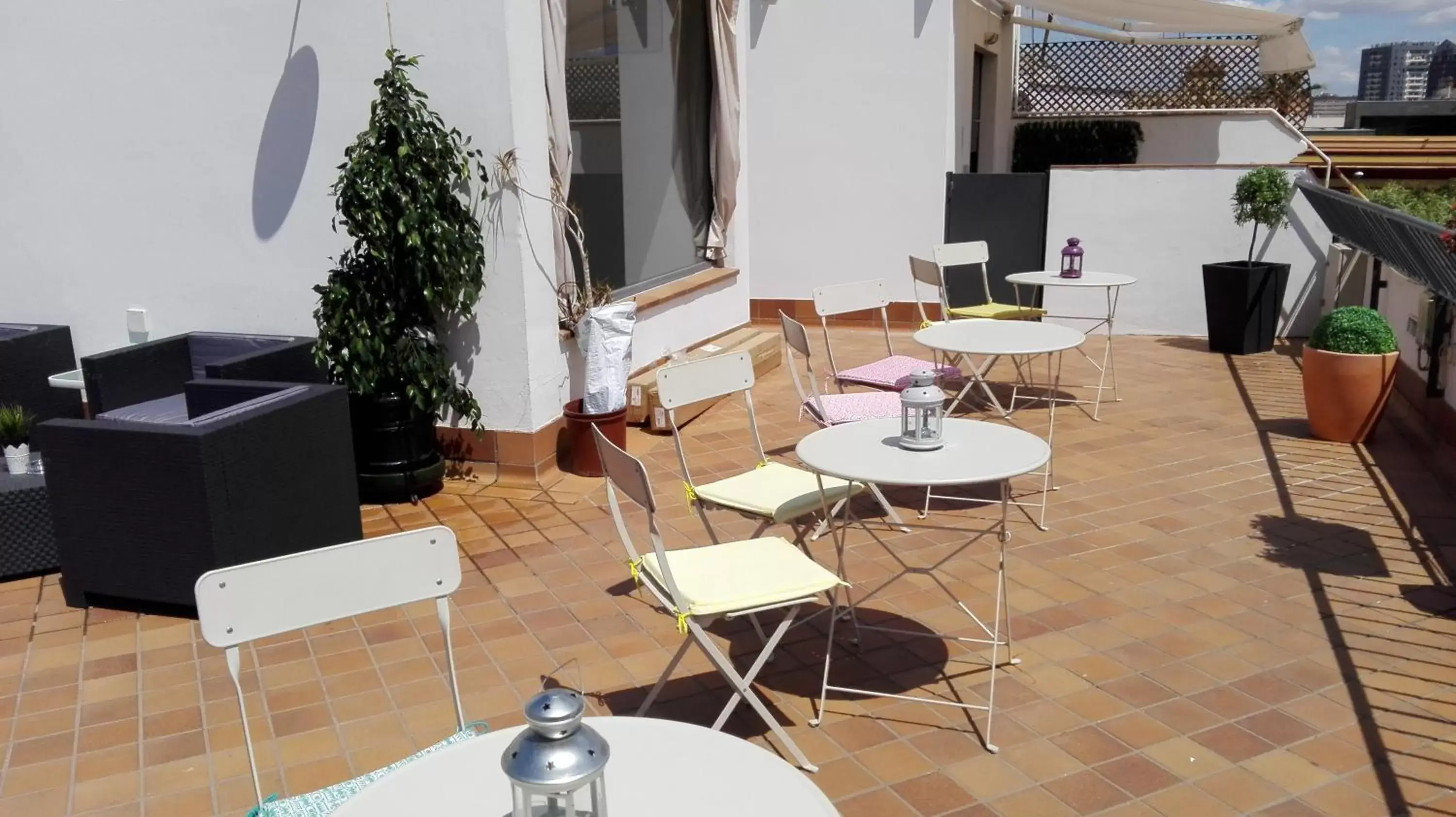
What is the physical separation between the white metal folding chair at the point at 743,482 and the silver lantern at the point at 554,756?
2.03 m

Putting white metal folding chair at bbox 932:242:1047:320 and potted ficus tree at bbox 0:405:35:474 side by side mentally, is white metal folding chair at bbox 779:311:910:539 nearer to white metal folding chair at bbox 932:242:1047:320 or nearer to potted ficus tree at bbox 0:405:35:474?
white metal folding chair at bbox 932:242:1047:320

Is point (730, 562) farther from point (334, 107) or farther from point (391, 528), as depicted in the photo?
point (334, 107)

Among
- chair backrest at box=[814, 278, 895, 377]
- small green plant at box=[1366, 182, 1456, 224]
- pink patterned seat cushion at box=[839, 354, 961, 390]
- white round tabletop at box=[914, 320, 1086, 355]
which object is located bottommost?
pink patterned seat cushion at box=[839, 354, 961, 390]

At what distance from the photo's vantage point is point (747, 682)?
9.20 feet

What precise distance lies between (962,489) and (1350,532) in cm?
157

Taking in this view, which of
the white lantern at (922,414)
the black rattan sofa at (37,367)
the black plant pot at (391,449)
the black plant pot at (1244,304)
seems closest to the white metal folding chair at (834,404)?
the white lantern at (922,414)

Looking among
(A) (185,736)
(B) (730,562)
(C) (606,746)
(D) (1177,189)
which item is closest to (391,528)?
Result: (A) (185,736)

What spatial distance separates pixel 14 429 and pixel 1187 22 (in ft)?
31.4

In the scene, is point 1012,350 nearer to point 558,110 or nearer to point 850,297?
point 850,297

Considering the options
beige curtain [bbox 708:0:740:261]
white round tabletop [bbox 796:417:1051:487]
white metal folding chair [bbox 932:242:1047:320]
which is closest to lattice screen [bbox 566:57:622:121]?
beige curtain [bbox 708:0:740:261]

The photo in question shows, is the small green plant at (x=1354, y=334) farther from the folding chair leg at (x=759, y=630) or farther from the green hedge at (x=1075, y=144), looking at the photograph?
the green hedge at (x=1075, y=144)

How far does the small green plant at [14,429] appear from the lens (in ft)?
15.2

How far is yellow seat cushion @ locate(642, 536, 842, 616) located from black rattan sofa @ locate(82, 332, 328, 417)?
259 centimetres

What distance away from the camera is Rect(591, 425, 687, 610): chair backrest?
2709mm
